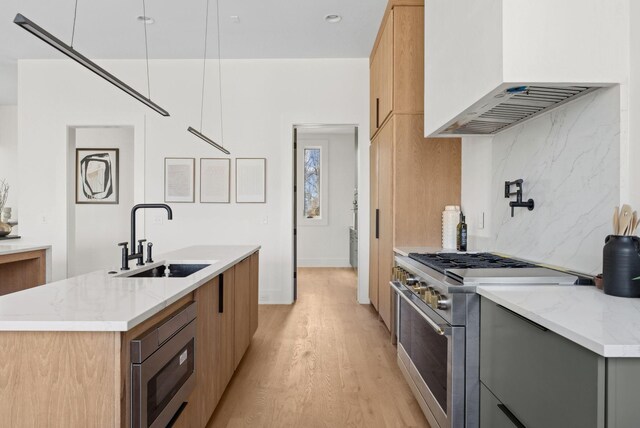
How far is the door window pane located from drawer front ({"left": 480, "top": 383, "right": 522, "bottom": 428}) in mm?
6543

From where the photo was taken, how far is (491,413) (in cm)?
151

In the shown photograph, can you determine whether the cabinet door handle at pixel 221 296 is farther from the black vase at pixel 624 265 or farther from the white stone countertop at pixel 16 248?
the white stone countertop at pixel 16 248

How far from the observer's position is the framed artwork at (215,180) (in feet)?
16.5

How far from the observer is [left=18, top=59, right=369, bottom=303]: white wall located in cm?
500

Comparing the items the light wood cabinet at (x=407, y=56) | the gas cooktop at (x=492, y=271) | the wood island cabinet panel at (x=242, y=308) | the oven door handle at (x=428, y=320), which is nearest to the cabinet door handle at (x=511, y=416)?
the oven door handle at (x=428, y=320)

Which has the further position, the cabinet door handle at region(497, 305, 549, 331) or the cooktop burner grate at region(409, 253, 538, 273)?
the cooktop burner grate at region(409, 253, 538, 273)

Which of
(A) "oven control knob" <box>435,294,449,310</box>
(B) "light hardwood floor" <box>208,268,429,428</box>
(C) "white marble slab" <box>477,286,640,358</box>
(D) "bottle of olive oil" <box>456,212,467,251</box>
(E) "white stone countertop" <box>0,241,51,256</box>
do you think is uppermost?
(D) "bottle of olive oil" <box>456,212,467,251</box>

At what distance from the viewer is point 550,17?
60.2 inches

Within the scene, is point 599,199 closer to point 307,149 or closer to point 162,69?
point 162,69

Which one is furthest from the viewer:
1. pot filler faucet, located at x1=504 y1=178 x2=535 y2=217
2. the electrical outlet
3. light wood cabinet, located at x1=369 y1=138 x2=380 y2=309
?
light wood cabinet, located at x1=369 y1=138 x2=380 y2=309

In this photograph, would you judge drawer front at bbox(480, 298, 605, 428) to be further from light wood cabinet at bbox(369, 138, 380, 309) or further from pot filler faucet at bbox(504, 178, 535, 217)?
light wood cabinet at bbox(369, 138, 380, 309)

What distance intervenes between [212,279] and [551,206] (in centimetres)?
173

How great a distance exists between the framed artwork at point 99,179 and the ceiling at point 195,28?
65.0 inches

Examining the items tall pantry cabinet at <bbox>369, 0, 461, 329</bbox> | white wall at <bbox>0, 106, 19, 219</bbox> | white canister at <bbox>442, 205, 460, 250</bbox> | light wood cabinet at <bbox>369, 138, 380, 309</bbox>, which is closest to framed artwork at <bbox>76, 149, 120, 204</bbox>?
white wall at <bbox>0, 106, 19, 219</bbox>
